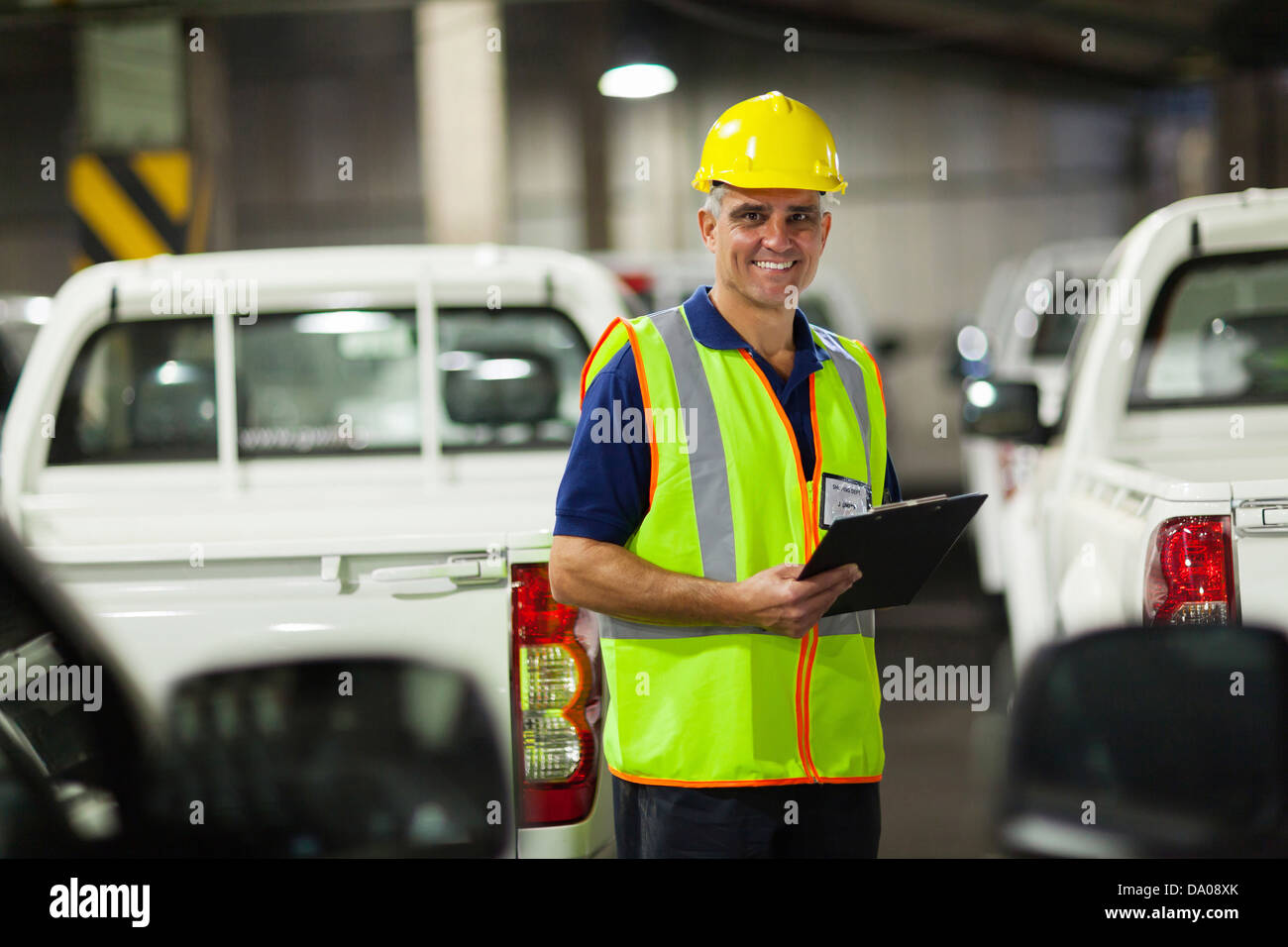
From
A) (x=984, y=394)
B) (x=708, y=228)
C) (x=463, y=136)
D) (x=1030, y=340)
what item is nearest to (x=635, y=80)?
(x=463, y=136)

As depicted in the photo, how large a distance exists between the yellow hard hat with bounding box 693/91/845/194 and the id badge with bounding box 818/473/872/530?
0.47 meters

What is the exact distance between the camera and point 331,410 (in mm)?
3760

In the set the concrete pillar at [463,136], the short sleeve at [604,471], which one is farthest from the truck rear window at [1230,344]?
the concrete pillar at [463,136]

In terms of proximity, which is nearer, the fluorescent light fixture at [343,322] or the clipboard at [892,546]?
the clipboard at [892,546]

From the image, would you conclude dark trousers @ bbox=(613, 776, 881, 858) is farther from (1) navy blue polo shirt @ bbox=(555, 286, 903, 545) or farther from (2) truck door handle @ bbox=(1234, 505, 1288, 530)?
(2) truck door handle @ bbox=(1234, 505, 1288, 530)

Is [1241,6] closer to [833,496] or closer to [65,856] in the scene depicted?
[833,496]

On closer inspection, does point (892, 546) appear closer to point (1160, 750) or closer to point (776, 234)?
point (776, 234)

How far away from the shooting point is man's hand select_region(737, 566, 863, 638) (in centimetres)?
176

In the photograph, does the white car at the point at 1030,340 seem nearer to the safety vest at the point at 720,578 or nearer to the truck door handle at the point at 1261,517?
the truck door handle at the point at 1261,517

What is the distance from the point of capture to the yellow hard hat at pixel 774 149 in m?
1.88

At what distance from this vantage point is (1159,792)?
2174 mm

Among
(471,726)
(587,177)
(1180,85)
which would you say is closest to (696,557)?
(471,726)

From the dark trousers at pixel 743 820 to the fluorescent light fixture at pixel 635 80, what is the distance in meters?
6.40

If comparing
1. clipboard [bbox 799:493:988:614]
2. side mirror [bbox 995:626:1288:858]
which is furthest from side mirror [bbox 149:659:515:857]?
side mirror [bbox 995:626:1288:858]
